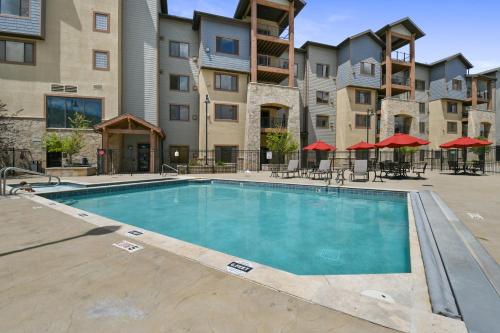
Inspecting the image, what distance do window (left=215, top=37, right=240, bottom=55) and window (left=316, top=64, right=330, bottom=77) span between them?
10.3 meters

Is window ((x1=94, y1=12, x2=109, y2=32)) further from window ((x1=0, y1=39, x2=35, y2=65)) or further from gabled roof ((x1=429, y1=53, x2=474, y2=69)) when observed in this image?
gabled roof ((x1=429, y1=53, x2=474, y2=69))

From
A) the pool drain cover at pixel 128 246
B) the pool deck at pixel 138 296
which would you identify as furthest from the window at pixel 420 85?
the pool drain cover at pixel 128 246

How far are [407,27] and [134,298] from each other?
38.5 metres

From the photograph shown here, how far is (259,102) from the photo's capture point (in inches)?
972

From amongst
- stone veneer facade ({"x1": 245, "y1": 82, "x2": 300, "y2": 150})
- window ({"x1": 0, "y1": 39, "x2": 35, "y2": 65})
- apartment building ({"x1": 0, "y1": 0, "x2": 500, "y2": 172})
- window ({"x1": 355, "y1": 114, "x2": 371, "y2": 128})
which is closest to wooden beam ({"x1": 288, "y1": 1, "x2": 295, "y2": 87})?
apartment building ({"x1": 0, "y1": 0, "x2": 500, "y2": 172})

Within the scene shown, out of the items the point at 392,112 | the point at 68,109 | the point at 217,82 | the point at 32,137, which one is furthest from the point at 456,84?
the point at 32,137

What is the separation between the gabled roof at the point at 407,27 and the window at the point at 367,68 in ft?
14.0

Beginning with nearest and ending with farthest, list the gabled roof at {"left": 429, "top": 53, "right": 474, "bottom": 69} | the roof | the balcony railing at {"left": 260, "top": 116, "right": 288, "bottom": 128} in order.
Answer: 1. the roof
2. the balcony railing at {"left": 260, "top": 116, "right": 288, "bottom": 128}
3. the gabled roof at {"left": 429, "top": 53, "right": 474, "bottom": 69}

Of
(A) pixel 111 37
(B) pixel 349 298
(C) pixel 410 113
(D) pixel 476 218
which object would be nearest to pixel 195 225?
(B) pixel 349 298

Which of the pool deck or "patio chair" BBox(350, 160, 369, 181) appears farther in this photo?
"patio chair" BBox(350, 160, 369, 181)

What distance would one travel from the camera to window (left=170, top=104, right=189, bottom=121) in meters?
24.4

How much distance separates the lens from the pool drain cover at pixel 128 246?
12.7 feet

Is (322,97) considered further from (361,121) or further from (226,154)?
(226,154)

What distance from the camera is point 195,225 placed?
7.60 meters
